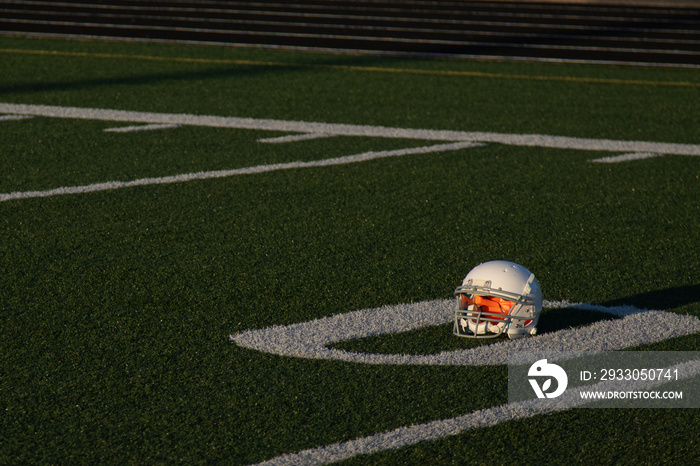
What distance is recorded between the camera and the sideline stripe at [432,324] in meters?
3.02

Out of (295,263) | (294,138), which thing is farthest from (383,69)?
(295,263)

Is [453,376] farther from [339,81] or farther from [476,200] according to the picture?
[339,81]

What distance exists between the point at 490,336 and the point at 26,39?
39.2 feet

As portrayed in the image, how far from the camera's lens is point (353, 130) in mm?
7367

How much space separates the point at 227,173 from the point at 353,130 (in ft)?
5.97

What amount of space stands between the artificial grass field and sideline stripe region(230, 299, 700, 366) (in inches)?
2.4

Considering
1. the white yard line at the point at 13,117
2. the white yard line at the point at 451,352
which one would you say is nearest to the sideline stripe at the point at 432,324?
the white yard line at the point at 451,352

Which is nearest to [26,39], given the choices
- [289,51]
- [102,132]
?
[289,51]

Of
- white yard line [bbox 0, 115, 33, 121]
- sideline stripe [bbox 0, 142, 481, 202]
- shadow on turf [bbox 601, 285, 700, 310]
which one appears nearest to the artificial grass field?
shadow on turf [bbox 601, 285, 700, 310]

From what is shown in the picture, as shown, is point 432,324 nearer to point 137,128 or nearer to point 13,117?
point 137,128

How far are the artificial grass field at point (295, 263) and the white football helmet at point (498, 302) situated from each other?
113mm

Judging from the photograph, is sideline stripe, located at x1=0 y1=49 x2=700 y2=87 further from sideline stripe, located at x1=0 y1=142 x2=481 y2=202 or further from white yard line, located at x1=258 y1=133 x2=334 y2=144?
sideline stripe, located at x1=0 y1=142 x2=481 y2=202

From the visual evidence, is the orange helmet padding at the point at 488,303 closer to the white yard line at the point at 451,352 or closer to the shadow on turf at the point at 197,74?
the white yard line at the point at 451,352

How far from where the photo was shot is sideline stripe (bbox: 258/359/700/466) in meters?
2.39
